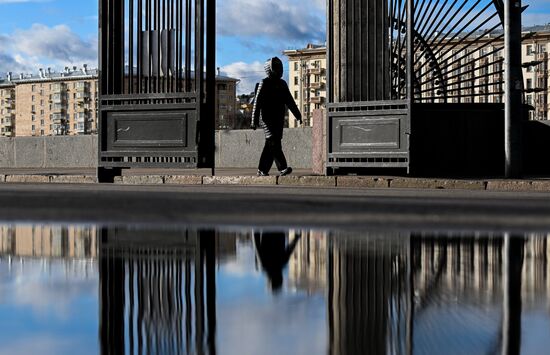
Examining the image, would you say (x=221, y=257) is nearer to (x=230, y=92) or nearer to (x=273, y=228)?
(x=273, y=228)

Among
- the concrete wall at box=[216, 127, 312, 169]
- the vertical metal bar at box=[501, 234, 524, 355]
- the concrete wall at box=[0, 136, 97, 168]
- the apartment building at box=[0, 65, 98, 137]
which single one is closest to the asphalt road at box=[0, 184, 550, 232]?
the vertical metal bar at box=[501, 234, 524, 355]

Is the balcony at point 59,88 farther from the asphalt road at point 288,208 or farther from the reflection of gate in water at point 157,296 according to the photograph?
the reflection of gate in water at point 157,296

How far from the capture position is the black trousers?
1675 cm

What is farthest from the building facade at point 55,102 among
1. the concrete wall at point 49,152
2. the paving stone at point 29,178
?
the paving stone at point 29,178

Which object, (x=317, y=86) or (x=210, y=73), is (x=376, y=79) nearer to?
(x=210, y=73)

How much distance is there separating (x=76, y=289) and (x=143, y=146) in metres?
12.0

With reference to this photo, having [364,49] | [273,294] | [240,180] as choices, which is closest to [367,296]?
[273,294]

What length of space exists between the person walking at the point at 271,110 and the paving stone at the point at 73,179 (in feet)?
11.0

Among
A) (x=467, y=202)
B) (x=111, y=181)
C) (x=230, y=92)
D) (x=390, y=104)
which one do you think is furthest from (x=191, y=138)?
(x=230, y=92)

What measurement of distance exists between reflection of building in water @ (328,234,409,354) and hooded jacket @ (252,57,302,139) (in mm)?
10183

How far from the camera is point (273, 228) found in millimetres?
8055

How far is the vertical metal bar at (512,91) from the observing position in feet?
49.6

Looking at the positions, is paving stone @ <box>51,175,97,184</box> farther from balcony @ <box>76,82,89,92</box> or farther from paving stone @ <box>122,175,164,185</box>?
balcony @ <box>76,82,89,92</box>

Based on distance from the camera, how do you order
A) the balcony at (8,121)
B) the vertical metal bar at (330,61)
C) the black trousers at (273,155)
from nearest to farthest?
the vertical metal bar at (330,61) → the black trousers at (273,155) → the balcony at (8,121)
